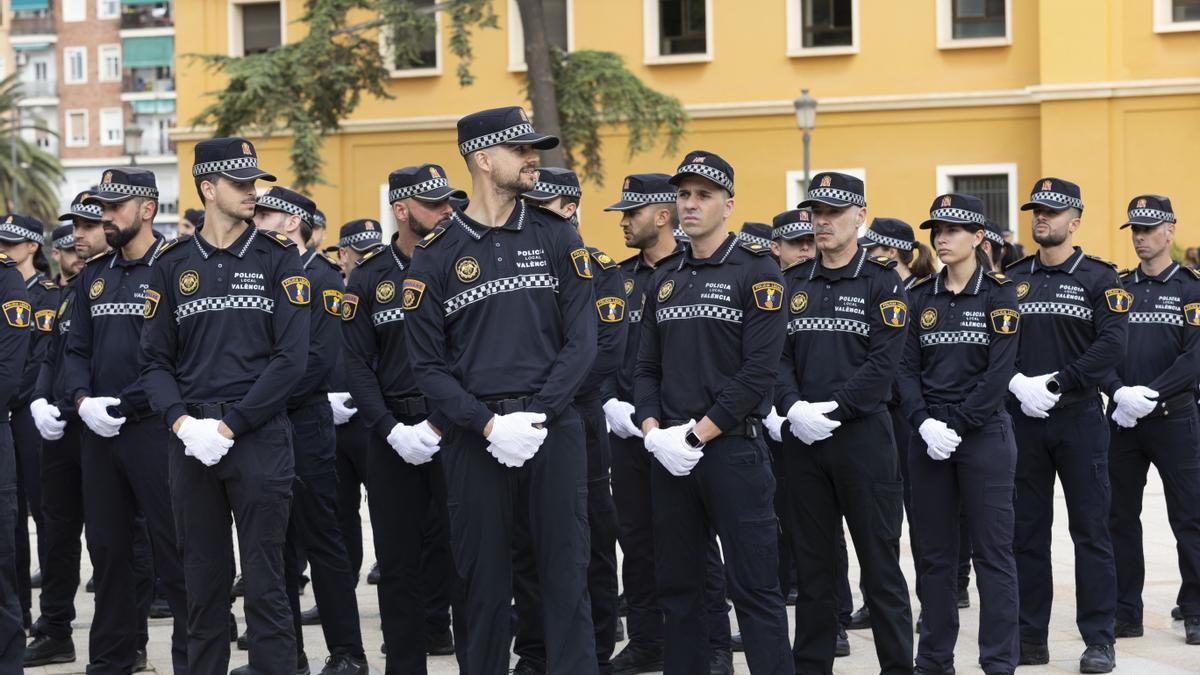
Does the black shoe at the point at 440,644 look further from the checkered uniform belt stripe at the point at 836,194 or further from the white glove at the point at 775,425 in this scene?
the checkered uniform belt stripe at the point at 836,194

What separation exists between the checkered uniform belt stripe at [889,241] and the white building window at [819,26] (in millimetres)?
19799

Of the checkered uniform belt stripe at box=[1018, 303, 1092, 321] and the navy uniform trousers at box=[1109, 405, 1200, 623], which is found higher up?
the checkered uniform belt stripe at box=[1018, 303, 1092, 321]

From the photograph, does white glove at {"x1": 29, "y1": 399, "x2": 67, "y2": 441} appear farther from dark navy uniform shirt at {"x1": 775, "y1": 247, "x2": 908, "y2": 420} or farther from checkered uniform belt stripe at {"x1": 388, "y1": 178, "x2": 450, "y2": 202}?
dark navy uniform shirt at {"x1": 775, "y1": 247, "x2": 908, "y2": 420}

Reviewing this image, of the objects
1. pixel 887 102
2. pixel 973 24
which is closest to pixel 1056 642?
pixel 887 102

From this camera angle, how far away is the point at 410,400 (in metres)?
8.06

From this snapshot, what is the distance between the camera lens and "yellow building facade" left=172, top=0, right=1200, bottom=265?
92.9 ft

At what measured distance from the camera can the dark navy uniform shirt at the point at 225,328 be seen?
7.07m

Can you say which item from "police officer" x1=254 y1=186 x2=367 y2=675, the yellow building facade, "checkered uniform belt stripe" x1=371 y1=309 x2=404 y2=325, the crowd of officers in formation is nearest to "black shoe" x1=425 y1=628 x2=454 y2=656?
the crowd of officers in formation

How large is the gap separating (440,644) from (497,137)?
3.40 meters

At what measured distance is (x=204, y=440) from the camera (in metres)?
6.85

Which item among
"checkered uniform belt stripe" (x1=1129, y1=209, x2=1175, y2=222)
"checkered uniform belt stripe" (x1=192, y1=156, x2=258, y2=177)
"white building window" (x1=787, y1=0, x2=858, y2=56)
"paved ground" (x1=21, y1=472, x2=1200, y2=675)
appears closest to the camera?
"checkered uniform belt stripe" (x1=192, y1=156, x2=258, y2=177)

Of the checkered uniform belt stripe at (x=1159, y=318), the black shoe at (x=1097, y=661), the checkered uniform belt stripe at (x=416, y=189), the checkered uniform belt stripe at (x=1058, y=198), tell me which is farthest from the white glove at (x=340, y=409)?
the checkered uniform belt stripe at (x=1159, y=318)

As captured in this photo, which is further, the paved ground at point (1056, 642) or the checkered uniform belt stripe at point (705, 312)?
the paved ground at point (1056, 642)

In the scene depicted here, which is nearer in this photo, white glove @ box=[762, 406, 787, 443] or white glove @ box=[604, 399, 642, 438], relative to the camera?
white glove @ box=[762, 406, 787, 443]
